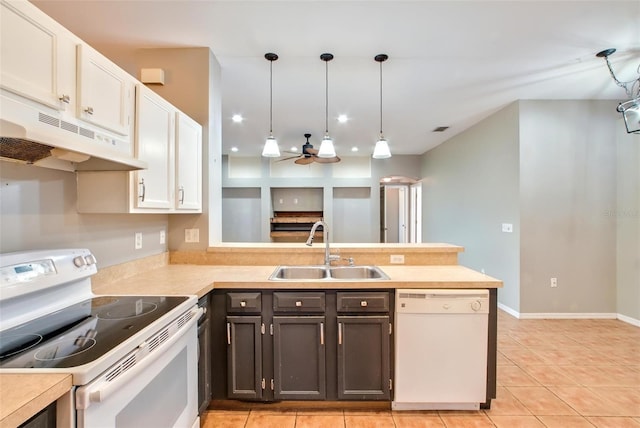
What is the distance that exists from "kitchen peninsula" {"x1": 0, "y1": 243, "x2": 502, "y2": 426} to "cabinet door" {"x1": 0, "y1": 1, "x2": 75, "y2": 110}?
1.07m

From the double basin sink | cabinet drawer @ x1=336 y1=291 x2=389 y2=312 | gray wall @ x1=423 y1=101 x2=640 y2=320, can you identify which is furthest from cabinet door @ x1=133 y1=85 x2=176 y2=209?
gray wall @ x1=423 y1=101 x2=640 y2=320

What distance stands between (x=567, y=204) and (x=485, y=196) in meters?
0.97

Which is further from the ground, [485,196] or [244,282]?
[485,196]

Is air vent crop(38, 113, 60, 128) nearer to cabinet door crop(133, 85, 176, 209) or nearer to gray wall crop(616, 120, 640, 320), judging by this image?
cabinet door crop(133, 85, 176, 209)

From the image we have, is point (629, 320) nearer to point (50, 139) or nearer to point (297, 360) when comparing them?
point (297, 360)

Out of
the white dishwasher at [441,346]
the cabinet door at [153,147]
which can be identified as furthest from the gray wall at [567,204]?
the cabinet door at [153,147]

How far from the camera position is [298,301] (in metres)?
1.85

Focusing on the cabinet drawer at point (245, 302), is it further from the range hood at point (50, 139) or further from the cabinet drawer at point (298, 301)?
the range hood at point (50, 139)

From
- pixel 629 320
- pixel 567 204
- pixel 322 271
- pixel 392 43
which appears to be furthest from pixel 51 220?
pixel 629 320

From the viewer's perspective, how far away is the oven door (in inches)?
34.8

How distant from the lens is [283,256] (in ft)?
7.98

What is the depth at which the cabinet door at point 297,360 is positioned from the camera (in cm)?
186

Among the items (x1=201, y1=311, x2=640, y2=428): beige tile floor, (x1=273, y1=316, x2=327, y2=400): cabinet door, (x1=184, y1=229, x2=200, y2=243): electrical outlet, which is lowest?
(x1=201, y1=311, x2=640, y2=428): beige tile floor

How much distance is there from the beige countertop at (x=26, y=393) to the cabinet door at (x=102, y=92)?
1007 millimetres
